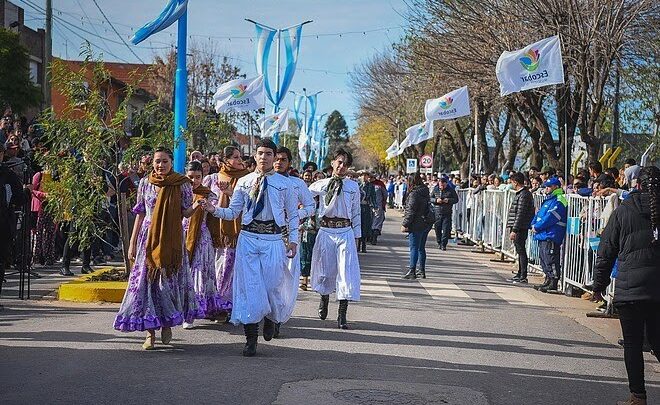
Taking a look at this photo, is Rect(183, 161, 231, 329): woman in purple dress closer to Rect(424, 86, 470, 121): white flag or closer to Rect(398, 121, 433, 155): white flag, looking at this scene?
Rect(424, 86, 470, 121): white flag

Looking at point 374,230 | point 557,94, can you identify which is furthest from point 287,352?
point 557,94

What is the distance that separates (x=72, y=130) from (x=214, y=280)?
4102 mm

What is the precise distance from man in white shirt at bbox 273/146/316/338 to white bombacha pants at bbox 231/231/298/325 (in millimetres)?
234

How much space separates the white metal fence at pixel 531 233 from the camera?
49.6 ft

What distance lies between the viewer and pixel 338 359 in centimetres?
941

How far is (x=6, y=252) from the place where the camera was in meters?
11.7

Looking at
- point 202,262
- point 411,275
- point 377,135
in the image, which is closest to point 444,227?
point 411,275

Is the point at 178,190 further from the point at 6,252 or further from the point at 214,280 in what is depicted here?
the point at 6,252

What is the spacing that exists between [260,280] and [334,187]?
9.40ft

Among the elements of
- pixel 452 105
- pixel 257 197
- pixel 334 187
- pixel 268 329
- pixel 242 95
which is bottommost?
pixel 268 329

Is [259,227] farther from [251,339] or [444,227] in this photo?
[444,227]

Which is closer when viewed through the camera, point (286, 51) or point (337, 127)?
point (286, 51)

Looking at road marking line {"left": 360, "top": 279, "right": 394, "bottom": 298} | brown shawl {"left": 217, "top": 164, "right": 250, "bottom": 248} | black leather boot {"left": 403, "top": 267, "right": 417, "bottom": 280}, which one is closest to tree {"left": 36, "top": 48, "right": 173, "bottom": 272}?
brown shawl {"left": 217, "top": 164, "right": 250, "bottom": 248}

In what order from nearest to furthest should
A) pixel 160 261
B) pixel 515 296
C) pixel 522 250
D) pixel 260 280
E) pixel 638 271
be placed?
pixel 638 271 < pixel 260 280 < pixel 160 261 < pixel 515 296 < pixel 522 250
